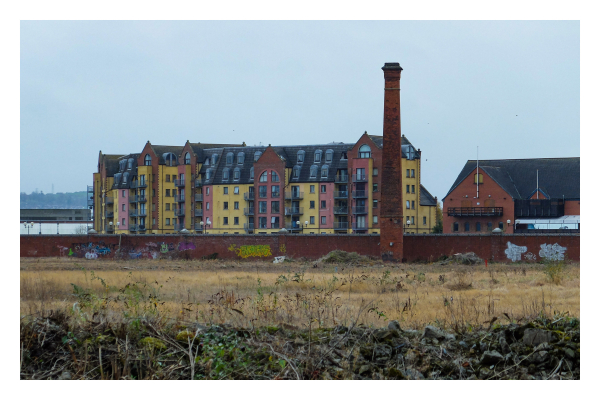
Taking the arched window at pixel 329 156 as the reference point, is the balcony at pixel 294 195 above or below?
below

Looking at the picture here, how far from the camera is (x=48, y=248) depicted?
5109 centimetres

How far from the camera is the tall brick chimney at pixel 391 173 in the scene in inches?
1724

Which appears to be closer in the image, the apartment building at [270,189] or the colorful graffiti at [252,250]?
the colorful graffiti at [252,250]

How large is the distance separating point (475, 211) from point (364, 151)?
12.7m

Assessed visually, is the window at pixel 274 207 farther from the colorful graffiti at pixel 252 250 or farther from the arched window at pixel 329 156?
the colorful graffiti at pixel 252 250

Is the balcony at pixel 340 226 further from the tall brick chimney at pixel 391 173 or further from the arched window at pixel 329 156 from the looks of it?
the tall brick chimney at pixel 391 173

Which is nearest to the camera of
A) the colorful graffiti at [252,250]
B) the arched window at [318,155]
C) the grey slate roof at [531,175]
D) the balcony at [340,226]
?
the colorful graffiti at [252,250]

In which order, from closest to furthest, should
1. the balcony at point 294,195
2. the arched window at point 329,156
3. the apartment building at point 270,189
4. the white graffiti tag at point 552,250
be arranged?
the white graffiti tag at point 552,250 < the apartment building at point 270,189 < the arched window at point 329,156 < the balcony at point 294,195

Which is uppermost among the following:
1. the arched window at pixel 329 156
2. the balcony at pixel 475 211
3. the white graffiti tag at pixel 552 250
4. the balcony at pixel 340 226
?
the arched window at pixel 329 156

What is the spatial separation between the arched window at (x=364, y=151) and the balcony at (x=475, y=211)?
1030cm

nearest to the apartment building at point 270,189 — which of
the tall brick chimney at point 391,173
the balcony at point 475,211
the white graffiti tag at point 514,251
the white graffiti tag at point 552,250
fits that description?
the balcony at point 475,211

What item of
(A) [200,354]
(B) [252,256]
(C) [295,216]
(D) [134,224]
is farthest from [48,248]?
(A) [200,354]

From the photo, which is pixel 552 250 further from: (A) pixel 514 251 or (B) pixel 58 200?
(B) pixel 58 200

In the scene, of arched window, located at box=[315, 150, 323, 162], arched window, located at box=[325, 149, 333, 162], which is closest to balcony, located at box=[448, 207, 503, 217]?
arched window, located at box=[325, 149, 333, 162]
